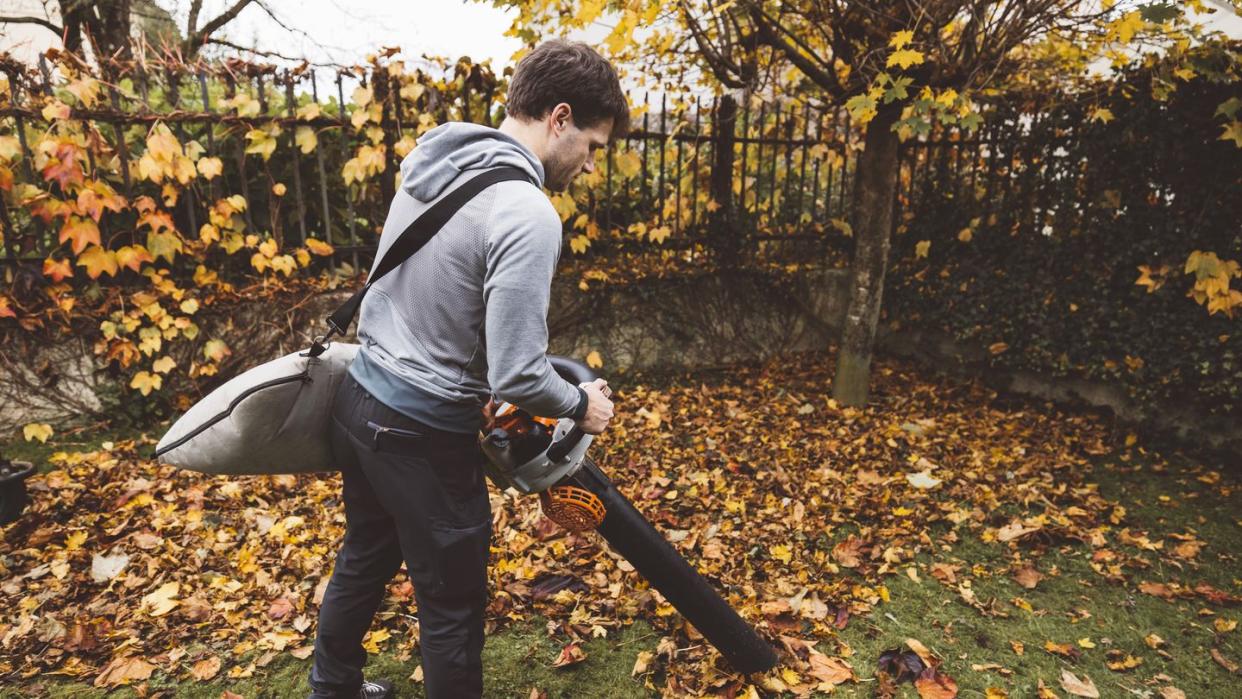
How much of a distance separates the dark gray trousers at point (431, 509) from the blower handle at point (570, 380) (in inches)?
8.1

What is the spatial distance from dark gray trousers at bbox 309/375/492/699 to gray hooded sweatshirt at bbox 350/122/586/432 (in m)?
0.06

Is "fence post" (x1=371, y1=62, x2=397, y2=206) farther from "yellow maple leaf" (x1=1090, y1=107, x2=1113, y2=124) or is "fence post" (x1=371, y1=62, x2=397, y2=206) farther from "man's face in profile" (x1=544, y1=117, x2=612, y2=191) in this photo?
"yellow maple leaf" (x1=1090, y1=107, x2=1113, y2=124)

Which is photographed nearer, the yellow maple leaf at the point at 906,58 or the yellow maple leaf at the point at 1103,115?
the yellow maple leaf at the point at 906,58

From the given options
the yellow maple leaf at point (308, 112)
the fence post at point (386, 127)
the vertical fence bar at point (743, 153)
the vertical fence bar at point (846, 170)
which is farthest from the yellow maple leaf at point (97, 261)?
the vertical fence bar at point (846, 170)

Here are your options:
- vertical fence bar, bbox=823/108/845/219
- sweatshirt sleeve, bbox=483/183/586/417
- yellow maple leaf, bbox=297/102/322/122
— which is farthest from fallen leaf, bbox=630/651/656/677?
vertical fence bar, bbox=823/108/845/219

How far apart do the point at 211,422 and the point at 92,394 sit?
3462mm

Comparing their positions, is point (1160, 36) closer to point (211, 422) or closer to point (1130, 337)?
point (1130, 337)

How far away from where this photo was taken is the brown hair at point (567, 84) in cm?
159

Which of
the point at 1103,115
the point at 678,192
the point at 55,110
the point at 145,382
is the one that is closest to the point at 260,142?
the point at 55,110

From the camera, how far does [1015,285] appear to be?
202 inches

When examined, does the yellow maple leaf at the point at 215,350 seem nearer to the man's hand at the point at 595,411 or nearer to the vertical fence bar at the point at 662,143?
the vertical fence bar at the point at 662,143

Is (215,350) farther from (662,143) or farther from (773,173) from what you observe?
(773,173)

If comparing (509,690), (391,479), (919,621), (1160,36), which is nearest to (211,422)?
(391,479)

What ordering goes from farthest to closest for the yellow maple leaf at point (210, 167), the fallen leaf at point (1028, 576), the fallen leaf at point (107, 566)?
the yellow maple leaf at point (210, 167), the fallen leaf at point (1028, 576), the fallen leaf at point (107, 566)
